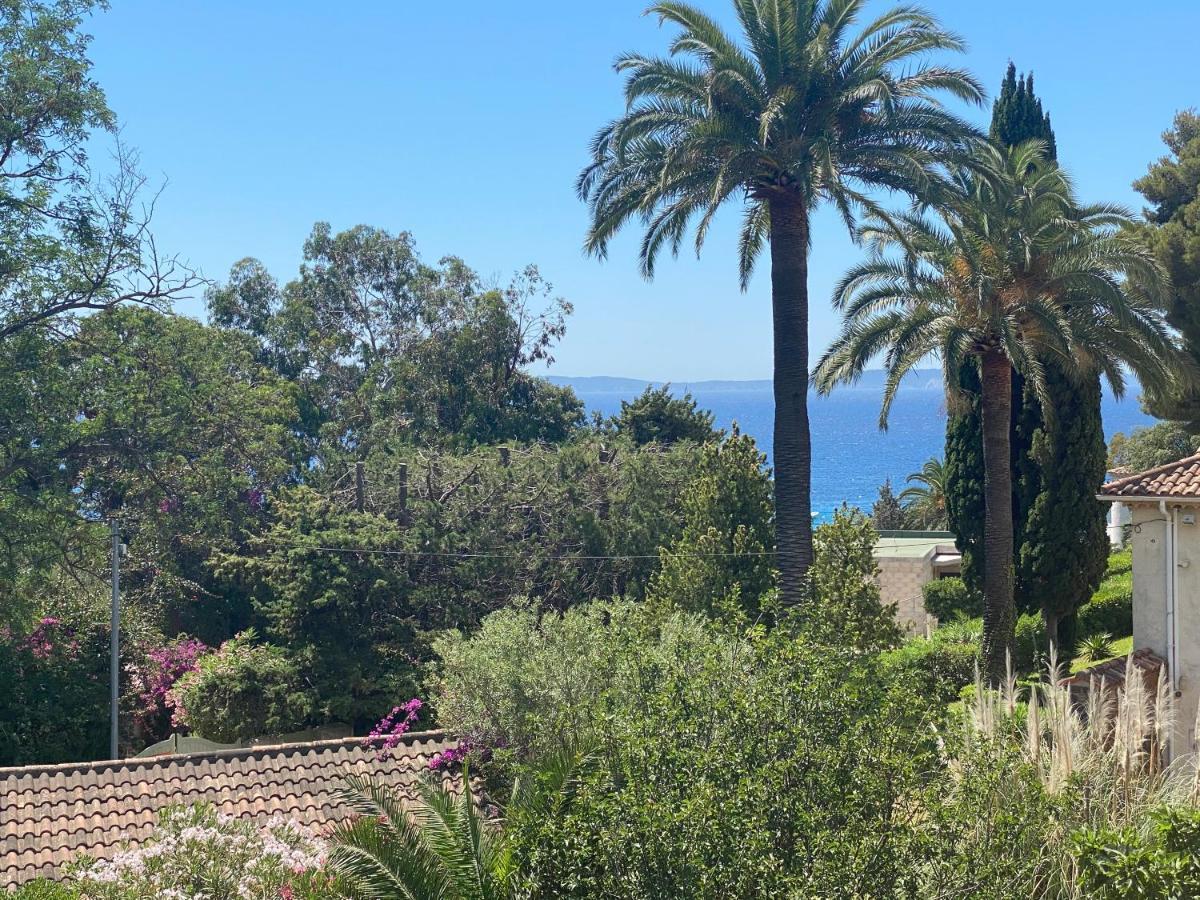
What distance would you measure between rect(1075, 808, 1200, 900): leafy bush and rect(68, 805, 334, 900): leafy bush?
19.1 ft

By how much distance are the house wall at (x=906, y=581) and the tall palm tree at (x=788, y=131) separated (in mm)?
15121

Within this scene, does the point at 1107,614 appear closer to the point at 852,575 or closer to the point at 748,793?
the point at 852,575

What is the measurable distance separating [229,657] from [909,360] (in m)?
15.4

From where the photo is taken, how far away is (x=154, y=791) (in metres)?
15.1

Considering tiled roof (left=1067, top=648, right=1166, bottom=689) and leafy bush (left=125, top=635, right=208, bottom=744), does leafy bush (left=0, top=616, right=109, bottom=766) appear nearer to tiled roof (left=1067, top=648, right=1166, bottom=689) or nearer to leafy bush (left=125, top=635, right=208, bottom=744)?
leafy bush (left=125, top=635, right=208, bottom=744)

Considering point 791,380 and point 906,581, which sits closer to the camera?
point 791,380

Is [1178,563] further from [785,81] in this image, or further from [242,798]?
[242,798]

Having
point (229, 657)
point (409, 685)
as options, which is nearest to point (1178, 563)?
point (409, 685)

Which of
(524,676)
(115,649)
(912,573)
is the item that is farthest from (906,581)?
→ (524,676)

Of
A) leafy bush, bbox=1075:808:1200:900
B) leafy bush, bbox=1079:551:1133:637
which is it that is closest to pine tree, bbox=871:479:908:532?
leafy bush, bbox=1079:551:1133:637

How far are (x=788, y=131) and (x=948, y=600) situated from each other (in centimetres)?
→ 1451

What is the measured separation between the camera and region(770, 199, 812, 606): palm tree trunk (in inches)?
756

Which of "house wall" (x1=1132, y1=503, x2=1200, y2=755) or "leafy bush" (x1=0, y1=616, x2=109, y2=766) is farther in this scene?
"leafy bush" (x1=0, y1=616, x2=109, y2=766)

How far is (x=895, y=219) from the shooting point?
1994 cm
